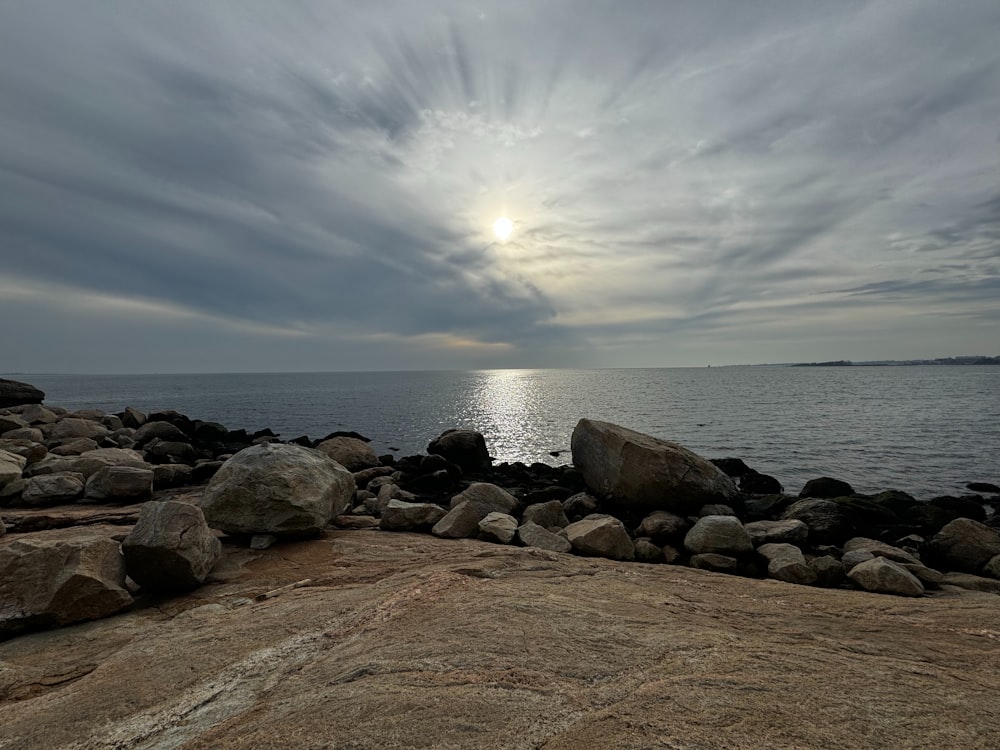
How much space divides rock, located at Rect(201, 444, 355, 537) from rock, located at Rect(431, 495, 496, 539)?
2.08m

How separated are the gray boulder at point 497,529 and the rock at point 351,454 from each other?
1108 centimetres

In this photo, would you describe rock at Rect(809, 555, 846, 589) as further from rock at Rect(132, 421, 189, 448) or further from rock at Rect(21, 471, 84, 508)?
rock at Rect(132, 421, 189, 448)

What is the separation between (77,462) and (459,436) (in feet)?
44.2

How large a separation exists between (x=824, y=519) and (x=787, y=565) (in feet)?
14.8

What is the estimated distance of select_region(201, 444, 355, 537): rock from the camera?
7.94 m

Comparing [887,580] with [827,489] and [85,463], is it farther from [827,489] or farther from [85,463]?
[85,463]

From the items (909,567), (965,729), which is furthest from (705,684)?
(909,567)

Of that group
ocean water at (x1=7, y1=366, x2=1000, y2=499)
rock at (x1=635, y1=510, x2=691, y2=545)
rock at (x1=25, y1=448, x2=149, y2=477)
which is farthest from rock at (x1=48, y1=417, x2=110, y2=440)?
rock at (x1=635, y1=510, x2=691, y2=545)

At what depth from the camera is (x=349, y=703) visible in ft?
10.1

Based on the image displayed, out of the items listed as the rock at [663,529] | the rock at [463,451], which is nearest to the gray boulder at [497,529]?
the rock at [663,529]

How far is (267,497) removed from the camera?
7945mm

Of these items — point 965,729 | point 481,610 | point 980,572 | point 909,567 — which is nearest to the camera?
point 965,729

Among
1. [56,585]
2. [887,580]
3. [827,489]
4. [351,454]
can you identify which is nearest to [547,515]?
[887,580]

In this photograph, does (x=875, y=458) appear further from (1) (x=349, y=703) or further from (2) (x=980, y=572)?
(1) (x=349, y=703)
